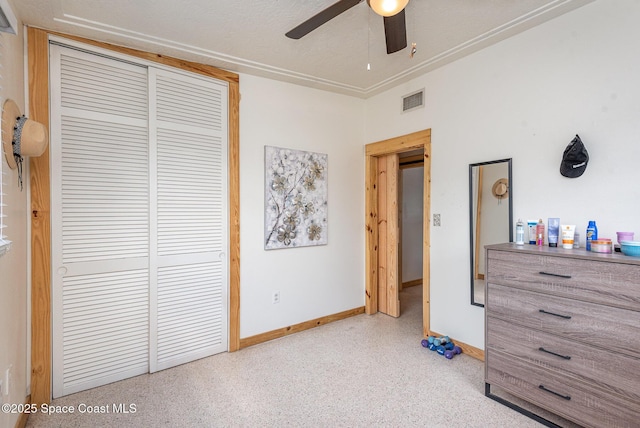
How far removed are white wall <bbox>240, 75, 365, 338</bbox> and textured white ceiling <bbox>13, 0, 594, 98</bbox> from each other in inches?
15.9

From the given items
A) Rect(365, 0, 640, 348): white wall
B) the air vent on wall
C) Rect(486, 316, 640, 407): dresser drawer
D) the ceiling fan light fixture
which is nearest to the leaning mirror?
Rect(365, 0, 640, 348): white wall

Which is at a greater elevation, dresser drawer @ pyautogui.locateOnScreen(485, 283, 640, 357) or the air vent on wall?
the air vent on wall

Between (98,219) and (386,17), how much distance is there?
238 cm

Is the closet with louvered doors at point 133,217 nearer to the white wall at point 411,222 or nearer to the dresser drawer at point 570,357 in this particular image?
the dresser drawer at point 570,357

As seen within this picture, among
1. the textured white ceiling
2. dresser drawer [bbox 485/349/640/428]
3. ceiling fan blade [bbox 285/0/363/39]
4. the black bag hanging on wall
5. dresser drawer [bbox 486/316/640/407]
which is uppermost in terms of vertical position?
the textured white ceiling

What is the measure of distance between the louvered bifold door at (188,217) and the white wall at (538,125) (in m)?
1.99

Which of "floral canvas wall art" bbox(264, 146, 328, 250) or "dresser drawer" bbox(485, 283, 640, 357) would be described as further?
"floral canvas wall art" bbox(264, 146, 328, 250)

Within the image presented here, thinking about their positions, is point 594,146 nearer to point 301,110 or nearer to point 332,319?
point 301,110

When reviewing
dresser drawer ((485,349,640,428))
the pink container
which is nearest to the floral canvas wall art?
dresser drawer ((485,349,640,428))

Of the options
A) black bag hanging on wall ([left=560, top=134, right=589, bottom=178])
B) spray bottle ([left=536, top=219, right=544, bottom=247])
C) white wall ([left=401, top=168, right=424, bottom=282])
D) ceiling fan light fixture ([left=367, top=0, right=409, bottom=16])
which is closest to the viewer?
ceiling fan light fixture ([left=367, top=0, right=409, bottom=16])

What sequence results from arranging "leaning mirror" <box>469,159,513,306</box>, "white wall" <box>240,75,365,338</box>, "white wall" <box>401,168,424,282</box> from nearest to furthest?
"leaning mirror" <box>469,159,513,306</box>
"white wall" <box>240,75,365,338</box>
"white wall" <box>401,168,424,282</box>

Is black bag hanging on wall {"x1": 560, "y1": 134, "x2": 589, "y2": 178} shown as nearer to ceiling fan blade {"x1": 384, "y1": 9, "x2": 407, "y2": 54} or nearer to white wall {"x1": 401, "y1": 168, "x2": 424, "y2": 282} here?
ceiling fan blade {"x1": 384, "y1": 9, "x2": 407, "y2": 54}

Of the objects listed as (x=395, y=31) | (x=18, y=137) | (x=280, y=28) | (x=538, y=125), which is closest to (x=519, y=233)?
(x=538, y=125)

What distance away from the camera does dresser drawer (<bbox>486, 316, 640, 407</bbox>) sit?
1622 mm
